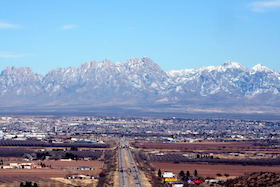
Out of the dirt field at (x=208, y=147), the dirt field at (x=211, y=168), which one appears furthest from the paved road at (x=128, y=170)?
the dirt field at (x=208, y=147)

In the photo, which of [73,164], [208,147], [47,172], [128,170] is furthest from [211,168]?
[208,147]

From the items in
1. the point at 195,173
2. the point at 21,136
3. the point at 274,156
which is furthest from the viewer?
the point at 21,136

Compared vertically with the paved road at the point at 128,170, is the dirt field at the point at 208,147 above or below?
above

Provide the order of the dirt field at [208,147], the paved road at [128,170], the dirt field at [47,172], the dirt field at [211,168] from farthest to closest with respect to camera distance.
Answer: the dirt field at [208,147] → the dirt field at [211,168] → the dirt field at [47,172] → the paved road at [128,170]

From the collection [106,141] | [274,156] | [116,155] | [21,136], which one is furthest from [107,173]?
[21,136]

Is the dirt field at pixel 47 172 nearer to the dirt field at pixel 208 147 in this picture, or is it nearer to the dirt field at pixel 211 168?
the dirt field at pixel 211 168

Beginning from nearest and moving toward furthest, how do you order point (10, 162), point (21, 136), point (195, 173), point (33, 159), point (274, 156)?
1. point (195, 173)
2. point (10, 162)
3. point (33, 159)
4. point (274, 156)
5. point (21, 136)

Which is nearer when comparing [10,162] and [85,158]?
[10,162]

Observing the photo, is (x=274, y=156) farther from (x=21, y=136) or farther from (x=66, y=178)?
(x=21, y=136)
